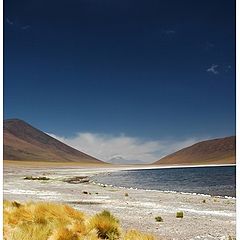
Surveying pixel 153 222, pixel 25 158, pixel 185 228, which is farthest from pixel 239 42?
pixel 25 158

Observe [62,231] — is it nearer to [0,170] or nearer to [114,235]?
[114,235]

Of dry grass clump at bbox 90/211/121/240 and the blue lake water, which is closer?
dry grass clump at bbox 90/211/121/240

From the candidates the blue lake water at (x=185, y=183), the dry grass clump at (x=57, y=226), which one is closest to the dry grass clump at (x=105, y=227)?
the dry grass clump at (x=57, y=226)

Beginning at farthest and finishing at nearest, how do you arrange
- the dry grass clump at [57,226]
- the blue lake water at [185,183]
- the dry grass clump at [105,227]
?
the blue lake water at [185,183] → the dry grass clump at [105,227] → the dry grass clump at [57,226]

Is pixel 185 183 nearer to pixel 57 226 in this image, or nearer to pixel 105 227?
pixel 105 227

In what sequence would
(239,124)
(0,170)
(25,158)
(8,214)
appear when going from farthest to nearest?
(25,158)
(8,214)
(0,170)
(239,124)

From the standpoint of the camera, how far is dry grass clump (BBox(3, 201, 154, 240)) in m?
5.51

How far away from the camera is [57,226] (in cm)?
607

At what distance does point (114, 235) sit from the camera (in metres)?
6.30

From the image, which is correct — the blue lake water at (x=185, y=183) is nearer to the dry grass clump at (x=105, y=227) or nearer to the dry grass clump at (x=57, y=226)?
the dry grass clump at (x=57, y=226)

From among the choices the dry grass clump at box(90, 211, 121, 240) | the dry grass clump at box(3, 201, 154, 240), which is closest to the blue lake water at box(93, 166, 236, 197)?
the dry grass clump at box(3, 201, 154, 240)

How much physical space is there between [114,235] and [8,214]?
2255 millimetres

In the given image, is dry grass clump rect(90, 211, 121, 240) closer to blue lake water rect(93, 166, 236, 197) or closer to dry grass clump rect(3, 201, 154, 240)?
dry grass clump rect(3, 201, 154, 240)

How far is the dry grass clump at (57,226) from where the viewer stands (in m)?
5.51
